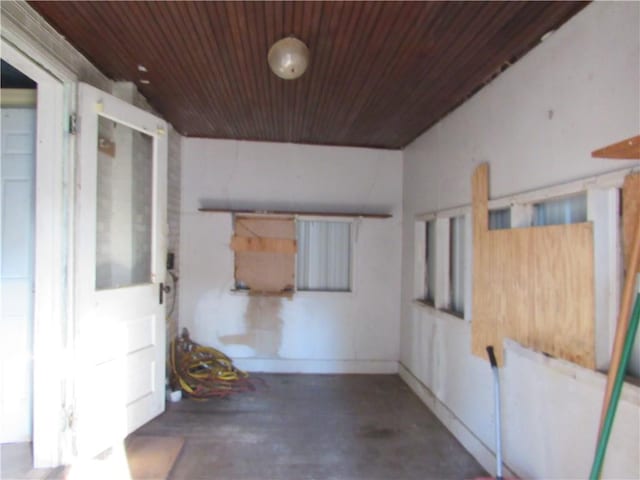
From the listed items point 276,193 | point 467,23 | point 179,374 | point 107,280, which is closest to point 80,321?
point 107,280

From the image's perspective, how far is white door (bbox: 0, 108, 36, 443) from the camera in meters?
2.58

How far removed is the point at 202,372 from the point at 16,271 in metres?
1.94

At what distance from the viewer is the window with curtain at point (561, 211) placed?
1.84m

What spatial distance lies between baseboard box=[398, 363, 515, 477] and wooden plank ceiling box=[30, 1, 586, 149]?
2.48 metres

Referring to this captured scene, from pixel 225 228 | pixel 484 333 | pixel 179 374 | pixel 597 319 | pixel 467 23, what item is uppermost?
pixel 467 23

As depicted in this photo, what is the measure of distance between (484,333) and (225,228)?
2.93 meters

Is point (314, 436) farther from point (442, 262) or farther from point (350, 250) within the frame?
point (350, 250)

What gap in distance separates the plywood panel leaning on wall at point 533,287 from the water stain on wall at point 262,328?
236cm

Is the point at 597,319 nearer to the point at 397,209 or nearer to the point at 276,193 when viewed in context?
the point at 397,209

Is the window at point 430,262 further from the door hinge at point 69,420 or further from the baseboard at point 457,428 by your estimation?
the door hinge at point 69,420

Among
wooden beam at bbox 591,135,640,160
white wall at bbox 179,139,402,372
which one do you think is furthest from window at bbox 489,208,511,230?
white wall at bbox 179,139,402,372

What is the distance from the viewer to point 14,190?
2.59 metres

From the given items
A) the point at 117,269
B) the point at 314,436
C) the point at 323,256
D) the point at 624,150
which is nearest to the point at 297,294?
the point at 323,256

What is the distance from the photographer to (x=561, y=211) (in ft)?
6.53
